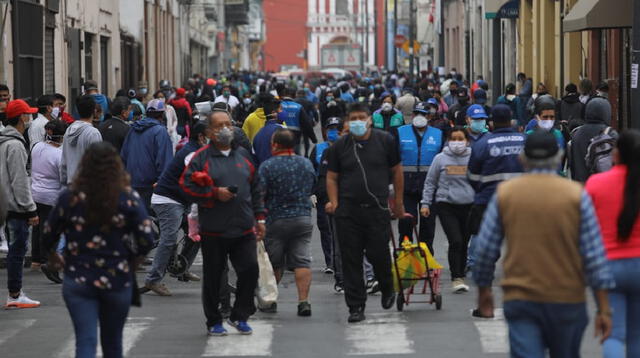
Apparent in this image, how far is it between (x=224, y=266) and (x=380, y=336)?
1257 mm

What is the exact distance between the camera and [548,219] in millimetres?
6859

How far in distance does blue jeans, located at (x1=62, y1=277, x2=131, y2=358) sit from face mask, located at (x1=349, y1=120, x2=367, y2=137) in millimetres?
3477

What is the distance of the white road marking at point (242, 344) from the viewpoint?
10117 millimetres

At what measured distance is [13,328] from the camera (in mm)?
11344

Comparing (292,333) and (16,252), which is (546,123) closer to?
(292,333)

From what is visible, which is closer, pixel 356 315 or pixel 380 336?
pixel 380 336

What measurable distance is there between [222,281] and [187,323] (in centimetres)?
44

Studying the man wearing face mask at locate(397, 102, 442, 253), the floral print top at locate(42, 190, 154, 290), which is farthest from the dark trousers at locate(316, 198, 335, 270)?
the floral print top at locate(42, 190, 154, 290)

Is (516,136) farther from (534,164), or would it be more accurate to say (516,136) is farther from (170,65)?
(170,65)

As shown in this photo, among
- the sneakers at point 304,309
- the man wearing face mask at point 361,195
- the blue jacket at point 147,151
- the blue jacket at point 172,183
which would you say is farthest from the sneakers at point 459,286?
the blue jacket at point 147,151

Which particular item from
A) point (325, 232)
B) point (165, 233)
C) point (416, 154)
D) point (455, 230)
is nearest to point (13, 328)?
point (165, 233)

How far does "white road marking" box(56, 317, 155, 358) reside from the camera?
10.2 meters

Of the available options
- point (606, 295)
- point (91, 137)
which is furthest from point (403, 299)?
point (606, 295)

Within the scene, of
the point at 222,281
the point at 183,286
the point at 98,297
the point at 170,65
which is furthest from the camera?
the point at 170,65
